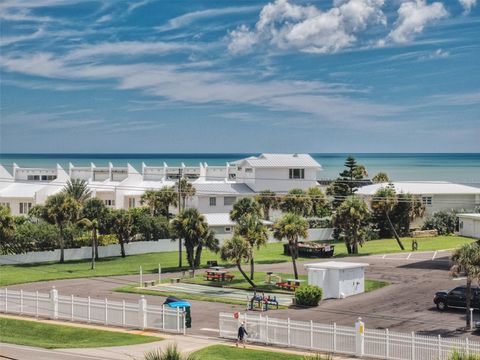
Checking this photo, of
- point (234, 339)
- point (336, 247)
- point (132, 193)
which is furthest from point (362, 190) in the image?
point (234, 339)

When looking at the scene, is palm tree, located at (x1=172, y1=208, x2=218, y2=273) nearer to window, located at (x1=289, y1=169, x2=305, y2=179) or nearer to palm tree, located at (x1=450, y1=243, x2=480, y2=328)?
palm tree, located at (x1=450, y1=243, x2=480, y2=328)

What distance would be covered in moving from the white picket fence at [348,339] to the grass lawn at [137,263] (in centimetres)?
1977

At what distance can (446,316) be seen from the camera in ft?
125

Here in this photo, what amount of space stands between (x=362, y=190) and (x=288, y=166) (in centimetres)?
969

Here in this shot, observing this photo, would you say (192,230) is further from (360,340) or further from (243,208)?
(360,340)

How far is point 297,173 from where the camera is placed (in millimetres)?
90438

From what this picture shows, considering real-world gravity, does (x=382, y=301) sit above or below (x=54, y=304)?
below

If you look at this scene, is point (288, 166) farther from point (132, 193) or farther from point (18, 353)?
point (18, 353)

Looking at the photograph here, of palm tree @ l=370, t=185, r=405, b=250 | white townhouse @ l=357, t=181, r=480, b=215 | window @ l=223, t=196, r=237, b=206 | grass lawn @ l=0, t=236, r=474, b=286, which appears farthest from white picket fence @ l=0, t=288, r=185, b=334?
white townhouse @ l=357, t=181, r=480, b=215

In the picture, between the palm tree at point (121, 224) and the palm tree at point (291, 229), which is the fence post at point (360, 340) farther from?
the palm tree at point (121, 224)

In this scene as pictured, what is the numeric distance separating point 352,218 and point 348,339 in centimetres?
3317

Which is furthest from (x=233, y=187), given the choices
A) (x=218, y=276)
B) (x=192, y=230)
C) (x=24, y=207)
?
(x=218, y=276)

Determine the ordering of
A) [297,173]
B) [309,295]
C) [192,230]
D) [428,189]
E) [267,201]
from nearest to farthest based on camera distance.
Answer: [309,295]
[192,230]
[267,201]
[428,189]
[297,173]

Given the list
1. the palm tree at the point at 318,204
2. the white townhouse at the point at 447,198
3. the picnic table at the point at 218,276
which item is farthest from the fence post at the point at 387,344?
the white townhouse at the point at 447,198
